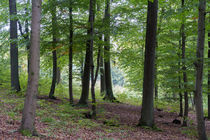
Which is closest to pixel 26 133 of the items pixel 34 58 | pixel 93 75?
pixel 34 58

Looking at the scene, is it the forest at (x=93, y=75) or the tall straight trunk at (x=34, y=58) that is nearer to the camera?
the tall straight trunk at (x=34, y=58)

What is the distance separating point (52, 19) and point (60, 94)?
7.02 metres

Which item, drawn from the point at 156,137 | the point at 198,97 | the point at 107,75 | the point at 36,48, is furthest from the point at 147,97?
the point at 107,75

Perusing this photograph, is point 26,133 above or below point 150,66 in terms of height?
below

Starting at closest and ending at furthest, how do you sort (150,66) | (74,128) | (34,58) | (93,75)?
(34,58), (74,128), (150,66), (93,75)

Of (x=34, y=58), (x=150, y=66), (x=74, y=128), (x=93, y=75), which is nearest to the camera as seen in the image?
(x=34, y=58)

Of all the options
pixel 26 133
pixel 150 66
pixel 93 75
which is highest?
pixel 150 66

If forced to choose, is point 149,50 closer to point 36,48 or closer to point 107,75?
point 36,48

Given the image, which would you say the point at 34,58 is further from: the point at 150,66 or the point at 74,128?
the point at 150,66

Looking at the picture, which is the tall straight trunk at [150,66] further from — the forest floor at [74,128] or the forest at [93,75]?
the forest floor at [74,128]

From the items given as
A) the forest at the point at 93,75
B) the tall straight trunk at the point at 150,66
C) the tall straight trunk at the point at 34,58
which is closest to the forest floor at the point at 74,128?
the forest at the point at 93,75

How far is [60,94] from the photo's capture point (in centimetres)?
1611

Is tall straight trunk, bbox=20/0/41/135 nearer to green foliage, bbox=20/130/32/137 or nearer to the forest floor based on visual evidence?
green foliage, bbox=20/130/32/137

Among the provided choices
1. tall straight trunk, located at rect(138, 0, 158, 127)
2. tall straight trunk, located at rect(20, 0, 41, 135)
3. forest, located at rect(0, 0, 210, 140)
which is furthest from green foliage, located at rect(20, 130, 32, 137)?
tall straight trunk, located at rect(138, 0, 158, 127)
